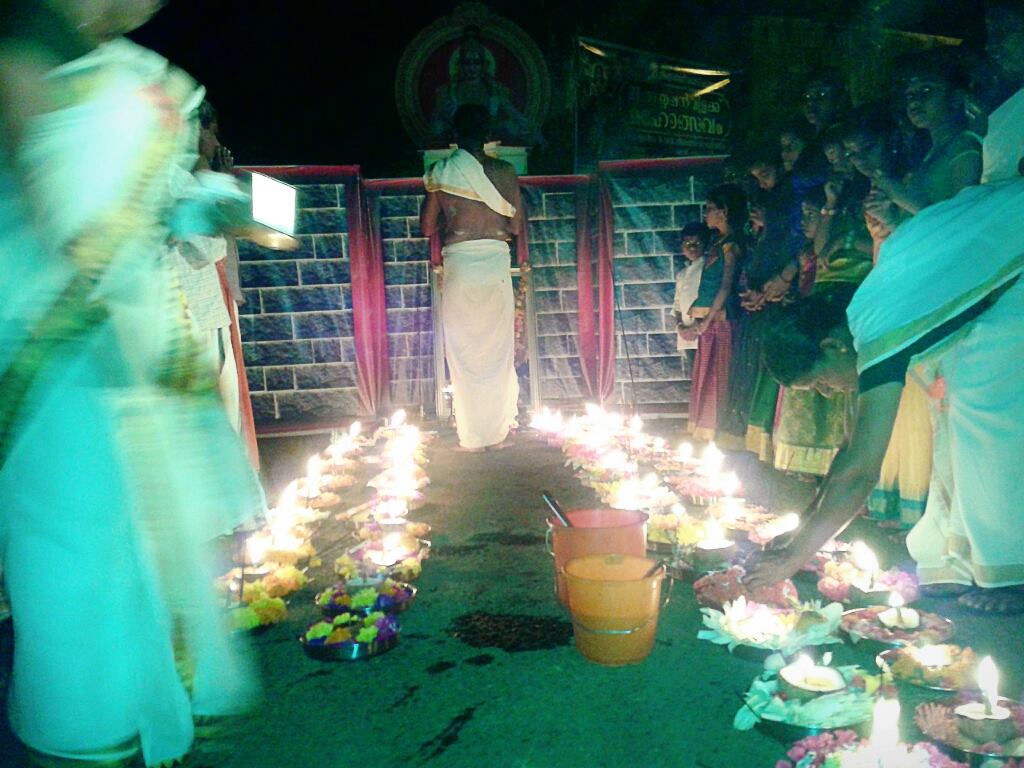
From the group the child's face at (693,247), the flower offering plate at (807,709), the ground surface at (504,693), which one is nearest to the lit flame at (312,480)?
the ground surface at (504,693)

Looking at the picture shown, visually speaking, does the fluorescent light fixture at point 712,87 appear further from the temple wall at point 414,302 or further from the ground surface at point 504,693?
the ground surface at point 504,693

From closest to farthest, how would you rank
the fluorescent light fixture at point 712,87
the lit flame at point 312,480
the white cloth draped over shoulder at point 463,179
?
the lit flame at point 312,480 < the white cloth draped over shoulder at point 463,179 < the fluorescent light fixture at point 712,87

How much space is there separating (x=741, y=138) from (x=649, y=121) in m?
1.23

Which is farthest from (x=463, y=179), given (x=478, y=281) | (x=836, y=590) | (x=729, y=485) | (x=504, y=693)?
(x=504, y=693)

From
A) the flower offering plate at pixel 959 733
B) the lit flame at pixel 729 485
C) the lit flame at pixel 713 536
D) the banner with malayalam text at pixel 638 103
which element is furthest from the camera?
the banner with malayalam text at pixel 638 103

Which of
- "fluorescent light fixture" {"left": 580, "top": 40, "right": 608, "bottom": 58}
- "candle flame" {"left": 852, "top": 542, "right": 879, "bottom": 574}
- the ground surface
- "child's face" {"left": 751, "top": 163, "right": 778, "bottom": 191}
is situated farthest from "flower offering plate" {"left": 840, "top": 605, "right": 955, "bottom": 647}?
"fluorescent light fixture" {"left": 580, "top": 40, "right": 608, "bottom": 58}

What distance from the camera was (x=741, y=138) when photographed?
9.86 metres

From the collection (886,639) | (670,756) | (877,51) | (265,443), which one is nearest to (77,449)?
(670,756)

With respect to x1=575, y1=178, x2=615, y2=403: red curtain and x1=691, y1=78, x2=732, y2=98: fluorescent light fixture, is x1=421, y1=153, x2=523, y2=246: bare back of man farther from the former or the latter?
x1=691, y1=78, x2=732, y2=98: fluorescent light fixture

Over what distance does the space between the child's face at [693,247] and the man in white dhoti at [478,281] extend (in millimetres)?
1541

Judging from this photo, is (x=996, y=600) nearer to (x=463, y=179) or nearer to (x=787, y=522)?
(x=787, y=522)

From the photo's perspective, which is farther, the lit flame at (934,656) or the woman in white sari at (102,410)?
the lit flame at (934,656)

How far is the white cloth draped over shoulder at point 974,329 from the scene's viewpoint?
271 centimetres

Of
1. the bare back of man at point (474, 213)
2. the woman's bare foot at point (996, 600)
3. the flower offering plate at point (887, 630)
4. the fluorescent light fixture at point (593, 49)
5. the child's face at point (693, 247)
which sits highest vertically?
the fluorescent light fixture at point (593, 49)
